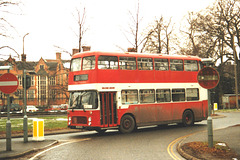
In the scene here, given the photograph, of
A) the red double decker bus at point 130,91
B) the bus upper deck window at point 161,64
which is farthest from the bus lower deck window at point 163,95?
the bus upper deck window at point 161,64

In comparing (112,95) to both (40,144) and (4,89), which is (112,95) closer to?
(40,144)

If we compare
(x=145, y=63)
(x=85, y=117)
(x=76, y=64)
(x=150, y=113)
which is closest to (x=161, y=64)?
(x=145, y=63)

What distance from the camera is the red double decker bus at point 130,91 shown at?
17266 mm

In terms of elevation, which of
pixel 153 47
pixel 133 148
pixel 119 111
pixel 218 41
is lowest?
pixel 133 148

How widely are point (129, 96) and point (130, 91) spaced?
0.28m

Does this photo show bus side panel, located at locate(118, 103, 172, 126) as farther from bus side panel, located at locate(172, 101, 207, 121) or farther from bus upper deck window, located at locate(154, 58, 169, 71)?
bus upper deck window, located at locate(154, 58, 169, 71)

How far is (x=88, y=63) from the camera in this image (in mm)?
17453

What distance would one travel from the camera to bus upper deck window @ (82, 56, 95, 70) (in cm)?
1730

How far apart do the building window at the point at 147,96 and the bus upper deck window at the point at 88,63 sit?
139 inches

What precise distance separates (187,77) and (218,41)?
101 ft

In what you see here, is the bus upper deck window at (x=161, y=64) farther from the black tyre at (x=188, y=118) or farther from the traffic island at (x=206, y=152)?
the traffic island at (x=206, y=152)

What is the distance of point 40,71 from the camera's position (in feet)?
287

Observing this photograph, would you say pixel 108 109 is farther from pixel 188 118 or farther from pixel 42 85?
pixel 42 85

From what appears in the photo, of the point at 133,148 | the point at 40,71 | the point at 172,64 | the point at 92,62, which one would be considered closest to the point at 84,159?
the point at 133,148
